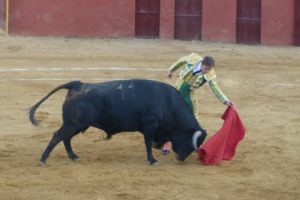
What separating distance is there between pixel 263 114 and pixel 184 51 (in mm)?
8982

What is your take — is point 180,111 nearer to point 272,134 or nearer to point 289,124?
point 272,134

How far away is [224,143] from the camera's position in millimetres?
10383

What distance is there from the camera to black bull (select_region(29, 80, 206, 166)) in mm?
9812

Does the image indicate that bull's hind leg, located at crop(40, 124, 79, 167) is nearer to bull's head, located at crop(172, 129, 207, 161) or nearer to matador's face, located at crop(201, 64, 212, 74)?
bull's head, located at crop(172, 129, 207, 161)

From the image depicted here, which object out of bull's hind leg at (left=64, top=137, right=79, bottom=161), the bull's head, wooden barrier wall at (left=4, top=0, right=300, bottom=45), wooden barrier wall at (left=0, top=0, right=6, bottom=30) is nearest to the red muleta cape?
the bull's head

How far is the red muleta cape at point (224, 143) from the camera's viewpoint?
10.2m

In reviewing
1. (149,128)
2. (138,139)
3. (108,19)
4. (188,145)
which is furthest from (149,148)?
(108,19)

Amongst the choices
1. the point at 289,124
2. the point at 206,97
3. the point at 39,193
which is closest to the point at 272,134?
the point at 289,124

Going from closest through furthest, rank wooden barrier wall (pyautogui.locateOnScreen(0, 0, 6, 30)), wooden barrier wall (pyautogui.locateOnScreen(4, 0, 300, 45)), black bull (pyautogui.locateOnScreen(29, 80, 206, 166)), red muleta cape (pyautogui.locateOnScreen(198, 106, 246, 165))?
black bull (pyautogui.locateOnScreen(29, 80, 206, 166)), red muleta cape (pyautogui.locateOnScreen(198, 106, 246, 165)), wooden barrier wall (pyautogui.locateOnScreen(4, 0, 300, 45)), wooden barrier wall (pyautogui.locateOnScreen(0, 0, 6, 30))

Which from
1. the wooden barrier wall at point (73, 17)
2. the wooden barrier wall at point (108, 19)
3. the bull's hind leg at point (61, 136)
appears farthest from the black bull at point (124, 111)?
the wooden barrier wall at point (73, 17)

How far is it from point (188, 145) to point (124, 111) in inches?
34.9

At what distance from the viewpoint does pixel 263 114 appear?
13.8 meters

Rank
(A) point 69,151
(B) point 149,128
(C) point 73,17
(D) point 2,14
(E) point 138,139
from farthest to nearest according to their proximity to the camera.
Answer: (D) point 2,14
(C) point 73,17
(E) point 138,139
(A) point 69,151
(B) point 149,128

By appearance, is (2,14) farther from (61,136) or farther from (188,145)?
(188,145)
